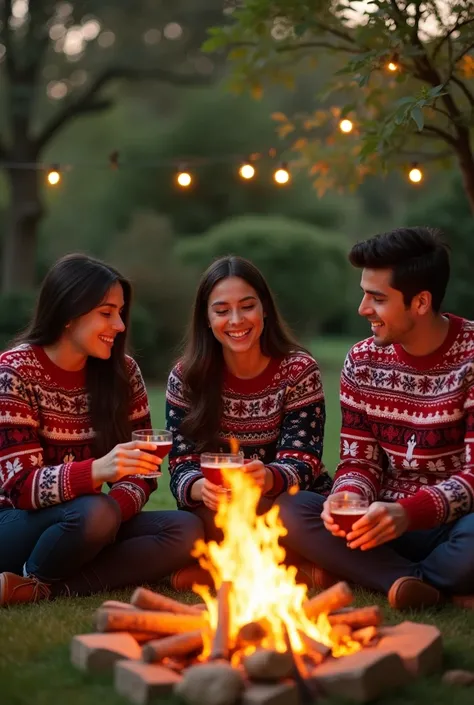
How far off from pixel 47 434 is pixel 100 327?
0.49m

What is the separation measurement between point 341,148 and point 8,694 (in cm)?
553

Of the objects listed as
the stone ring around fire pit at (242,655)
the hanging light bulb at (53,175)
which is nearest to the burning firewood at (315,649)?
the stone ring around fire pit at (242,655)

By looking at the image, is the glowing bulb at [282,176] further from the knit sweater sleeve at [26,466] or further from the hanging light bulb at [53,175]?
the knit sweater sleeve at [26,466]

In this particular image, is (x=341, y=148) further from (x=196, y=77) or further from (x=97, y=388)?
(x=196, y=77)

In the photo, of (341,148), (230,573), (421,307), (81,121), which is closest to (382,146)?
(421,307)

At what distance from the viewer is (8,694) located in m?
2.93

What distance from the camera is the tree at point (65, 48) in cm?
1586

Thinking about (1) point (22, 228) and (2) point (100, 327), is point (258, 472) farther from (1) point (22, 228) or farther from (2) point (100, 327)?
(1) point (22, 228)

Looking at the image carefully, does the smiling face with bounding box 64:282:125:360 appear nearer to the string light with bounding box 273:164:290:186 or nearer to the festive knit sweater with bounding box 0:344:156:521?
the festive knit sweater with bounding box 0:344:156:521

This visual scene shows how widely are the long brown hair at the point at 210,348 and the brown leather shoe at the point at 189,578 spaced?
52cm

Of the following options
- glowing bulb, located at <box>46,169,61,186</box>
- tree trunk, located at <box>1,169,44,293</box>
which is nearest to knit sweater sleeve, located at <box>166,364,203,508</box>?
glowing bulb, located at <box>46,169,61,186</box>

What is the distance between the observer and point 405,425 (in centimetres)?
420

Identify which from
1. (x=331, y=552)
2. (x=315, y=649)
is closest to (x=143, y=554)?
(x=331, y=552)

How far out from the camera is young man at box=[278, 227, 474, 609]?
13.2 feet
